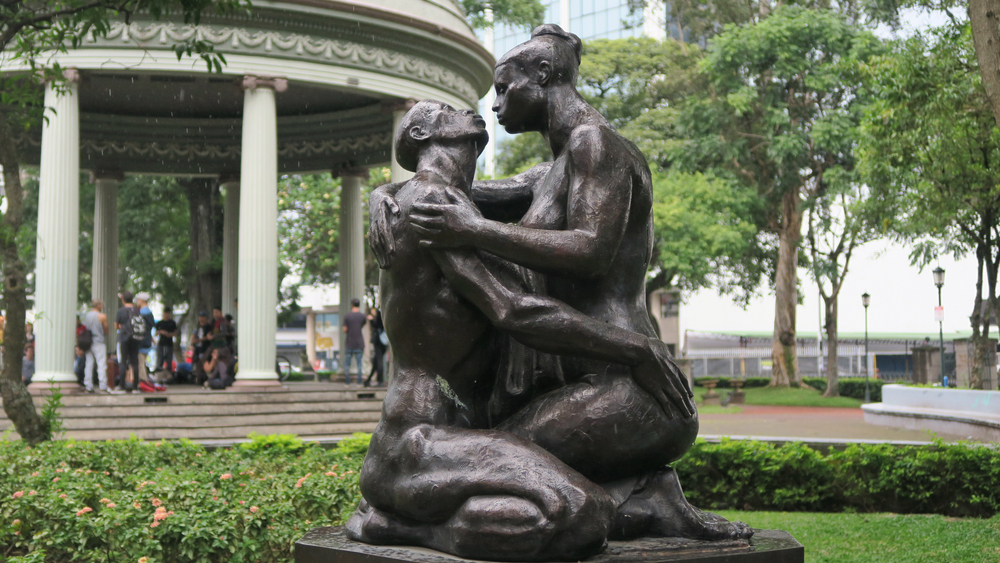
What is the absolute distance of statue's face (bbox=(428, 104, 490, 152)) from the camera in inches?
131

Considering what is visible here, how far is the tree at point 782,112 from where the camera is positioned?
90.3ft

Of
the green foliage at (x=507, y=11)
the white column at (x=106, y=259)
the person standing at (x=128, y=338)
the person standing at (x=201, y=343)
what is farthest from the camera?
the green foliage at (x=507, y=11)

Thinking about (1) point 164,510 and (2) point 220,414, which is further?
(2) point 220,414

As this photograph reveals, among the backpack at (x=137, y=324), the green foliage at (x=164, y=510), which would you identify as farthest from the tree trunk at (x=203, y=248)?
the green foliage at (x=164, y=510)

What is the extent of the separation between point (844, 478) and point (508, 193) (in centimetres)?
742

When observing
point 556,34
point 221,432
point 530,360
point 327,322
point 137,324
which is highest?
point 556,34

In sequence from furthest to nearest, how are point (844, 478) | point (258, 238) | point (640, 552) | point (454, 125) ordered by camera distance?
point (258, 238) < point (844, 478) < point (454, 125) < point (640, 552)

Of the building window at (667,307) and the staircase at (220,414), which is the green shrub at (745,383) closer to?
the building window at (667,307)

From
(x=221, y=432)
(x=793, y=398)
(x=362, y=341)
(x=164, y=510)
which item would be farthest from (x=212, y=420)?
(x=793, y=398)

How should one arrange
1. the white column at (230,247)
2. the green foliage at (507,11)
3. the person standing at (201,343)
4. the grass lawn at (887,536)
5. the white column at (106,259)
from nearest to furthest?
1. the grass lawn at (887,536)
2. the person standing at (201,343)
3. the white column at (106,259)
4. the white column at (230,247)
5. the green foliage at (507,11)

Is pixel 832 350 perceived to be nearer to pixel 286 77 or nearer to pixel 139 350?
pixel 286 77

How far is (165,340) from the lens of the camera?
62.2 ft

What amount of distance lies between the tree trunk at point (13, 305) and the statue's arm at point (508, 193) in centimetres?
727

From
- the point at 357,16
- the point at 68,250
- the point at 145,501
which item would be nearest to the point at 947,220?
the point at 357,16
